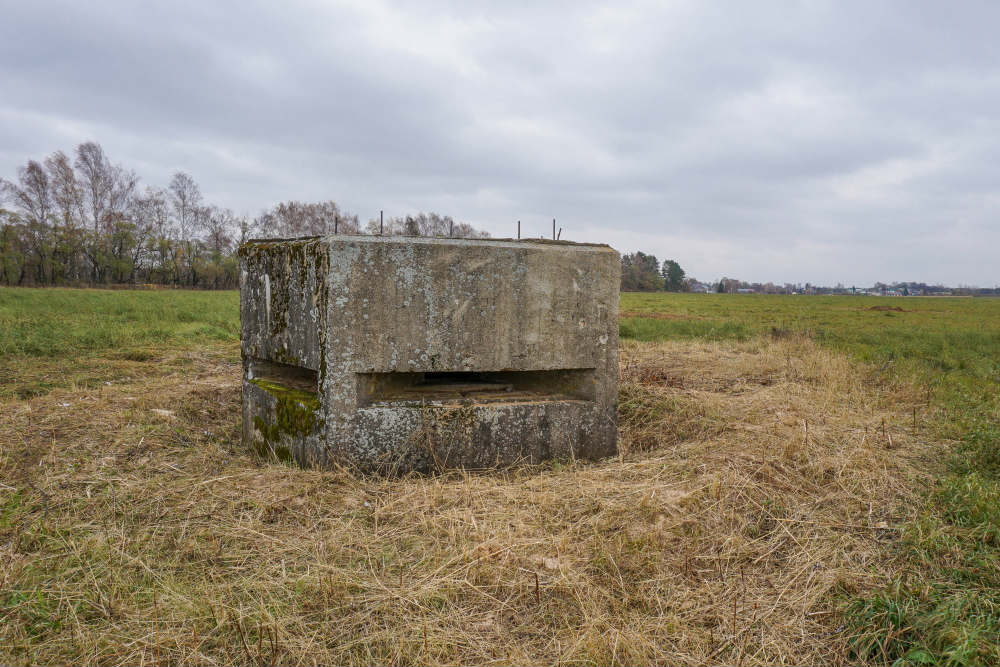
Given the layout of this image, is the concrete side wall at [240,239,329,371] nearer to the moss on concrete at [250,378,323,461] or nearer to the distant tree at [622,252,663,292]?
the moss on concrete at [250,378,323,461]

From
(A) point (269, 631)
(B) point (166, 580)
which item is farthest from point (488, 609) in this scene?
(B) point (166, 580)

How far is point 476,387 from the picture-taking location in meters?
4.17

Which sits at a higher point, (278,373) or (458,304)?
(458,304)

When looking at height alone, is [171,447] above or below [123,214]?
below

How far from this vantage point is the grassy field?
2117 mm

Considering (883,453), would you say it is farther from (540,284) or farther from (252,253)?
(252,253)

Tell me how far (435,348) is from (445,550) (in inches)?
51.4

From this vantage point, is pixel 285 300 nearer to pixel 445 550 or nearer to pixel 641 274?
pixel 445 550

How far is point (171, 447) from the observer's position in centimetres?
423

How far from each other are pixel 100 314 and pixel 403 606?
48.4 ft

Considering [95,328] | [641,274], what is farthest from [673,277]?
[95,328]

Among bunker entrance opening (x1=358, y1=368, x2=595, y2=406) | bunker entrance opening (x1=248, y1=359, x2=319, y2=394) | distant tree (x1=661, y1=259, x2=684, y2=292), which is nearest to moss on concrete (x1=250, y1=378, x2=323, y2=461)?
bunker entrance opening (x1=248, y1=359, x2=319, y2=394)

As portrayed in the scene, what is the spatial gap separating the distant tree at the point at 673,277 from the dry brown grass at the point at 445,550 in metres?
81.9

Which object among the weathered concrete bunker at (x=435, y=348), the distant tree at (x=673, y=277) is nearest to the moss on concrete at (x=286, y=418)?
the weathered concrete bunker at (x=435, y=348)
